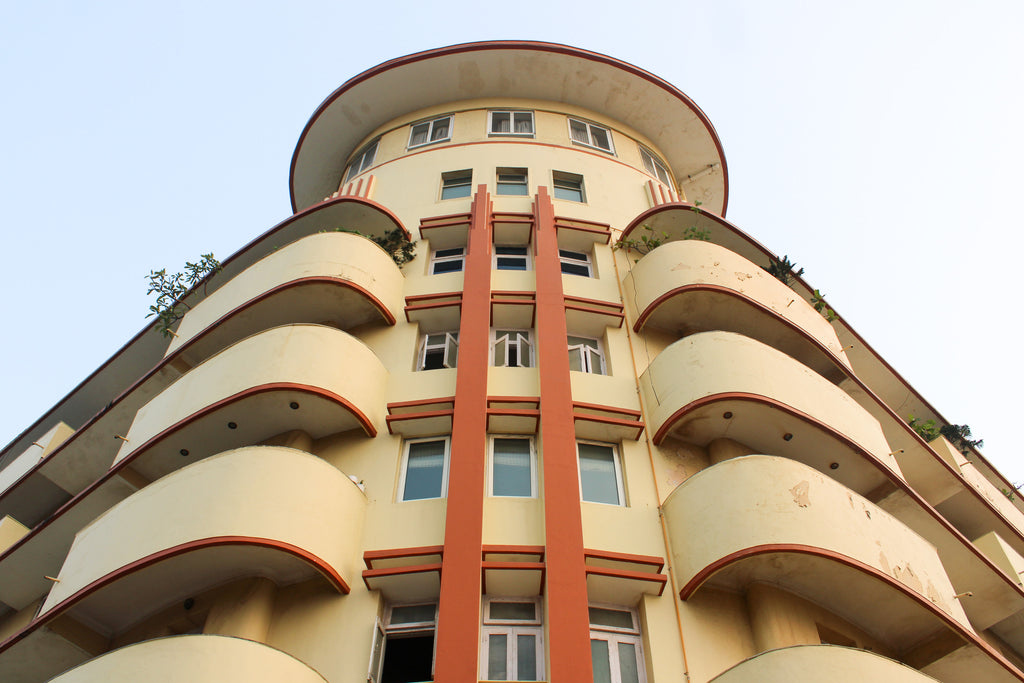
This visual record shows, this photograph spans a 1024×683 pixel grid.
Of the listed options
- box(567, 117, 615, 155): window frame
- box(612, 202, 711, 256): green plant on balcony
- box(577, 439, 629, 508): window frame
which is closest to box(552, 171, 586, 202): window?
box(567, 117, 615, 155): window frame

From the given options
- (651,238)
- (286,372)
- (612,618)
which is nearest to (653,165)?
(651,238)

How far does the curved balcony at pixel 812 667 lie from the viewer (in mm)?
8562

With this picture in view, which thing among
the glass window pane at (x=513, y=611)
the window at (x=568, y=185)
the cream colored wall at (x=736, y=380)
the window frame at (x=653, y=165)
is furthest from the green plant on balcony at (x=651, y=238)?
the glass window pane at (x=513, y=611)

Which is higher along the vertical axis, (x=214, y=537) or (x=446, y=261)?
(x=446, y=261)

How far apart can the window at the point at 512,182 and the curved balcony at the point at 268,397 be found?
709 cm

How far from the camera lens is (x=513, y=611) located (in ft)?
33.1

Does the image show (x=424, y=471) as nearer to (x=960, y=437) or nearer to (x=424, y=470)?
(x=424, y=470)

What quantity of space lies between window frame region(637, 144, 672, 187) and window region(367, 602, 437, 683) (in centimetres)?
1421

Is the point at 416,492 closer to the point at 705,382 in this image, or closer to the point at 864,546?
the point at 705,382

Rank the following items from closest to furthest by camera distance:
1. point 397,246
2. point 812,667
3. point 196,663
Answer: point 196,663 → point 812,667 → point 397,246

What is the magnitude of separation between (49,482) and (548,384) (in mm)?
11144

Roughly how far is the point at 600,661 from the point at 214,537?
4.63 m

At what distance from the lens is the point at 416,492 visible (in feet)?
37.8

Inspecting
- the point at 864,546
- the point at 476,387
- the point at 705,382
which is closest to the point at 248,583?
the point at 476,387
